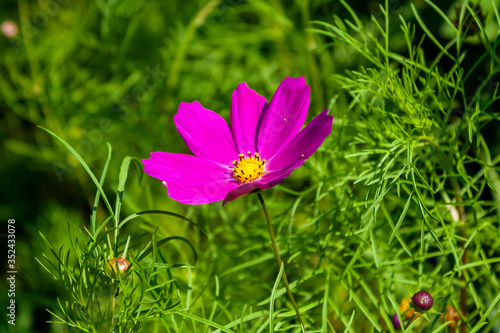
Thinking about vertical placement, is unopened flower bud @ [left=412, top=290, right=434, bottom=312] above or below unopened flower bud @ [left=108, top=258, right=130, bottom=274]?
below

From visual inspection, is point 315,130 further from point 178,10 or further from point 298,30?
point 178,10

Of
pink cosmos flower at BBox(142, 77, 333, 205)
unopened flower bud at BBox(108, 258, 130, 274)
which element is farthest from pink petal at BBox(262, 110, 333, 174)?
unopened flower bud at BBox(108, 258, 130, 274)

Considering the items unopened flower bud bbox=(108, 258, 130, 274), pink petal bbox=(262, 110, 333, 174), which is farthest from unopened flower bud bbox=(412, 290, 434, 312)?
unopened flower bud bbox=(108, 258, 130, 274)

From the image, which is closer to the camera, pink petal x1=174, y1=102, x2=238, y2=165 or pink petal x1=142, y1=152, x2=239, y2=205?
pink petal x1=142, y1=152, x2=239, y2=205

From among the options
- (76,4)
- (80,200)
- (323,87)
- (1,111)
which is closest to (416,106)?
(323,87)

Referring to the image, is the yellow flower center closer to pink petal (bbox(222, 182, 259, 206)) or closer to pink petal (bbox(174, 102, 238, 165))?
pink petal (bbox(174, 102, 238, 165))

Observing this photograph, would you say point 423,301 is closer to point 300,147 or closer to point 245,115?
point 300,147

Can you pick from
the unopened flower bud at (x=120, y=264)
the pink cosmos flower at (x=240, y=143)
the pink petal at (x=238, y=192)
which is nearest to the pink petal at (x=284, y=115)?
the pink cosmos flower at (x=240, y=143)

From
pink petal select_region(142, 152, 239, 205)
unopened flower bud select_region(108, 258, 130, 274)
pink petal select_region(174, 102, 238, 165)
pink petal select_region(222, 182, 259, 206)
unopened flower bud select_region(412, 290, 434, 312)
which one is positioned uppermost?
pink petal select_region(174, 102, 238, 165)
